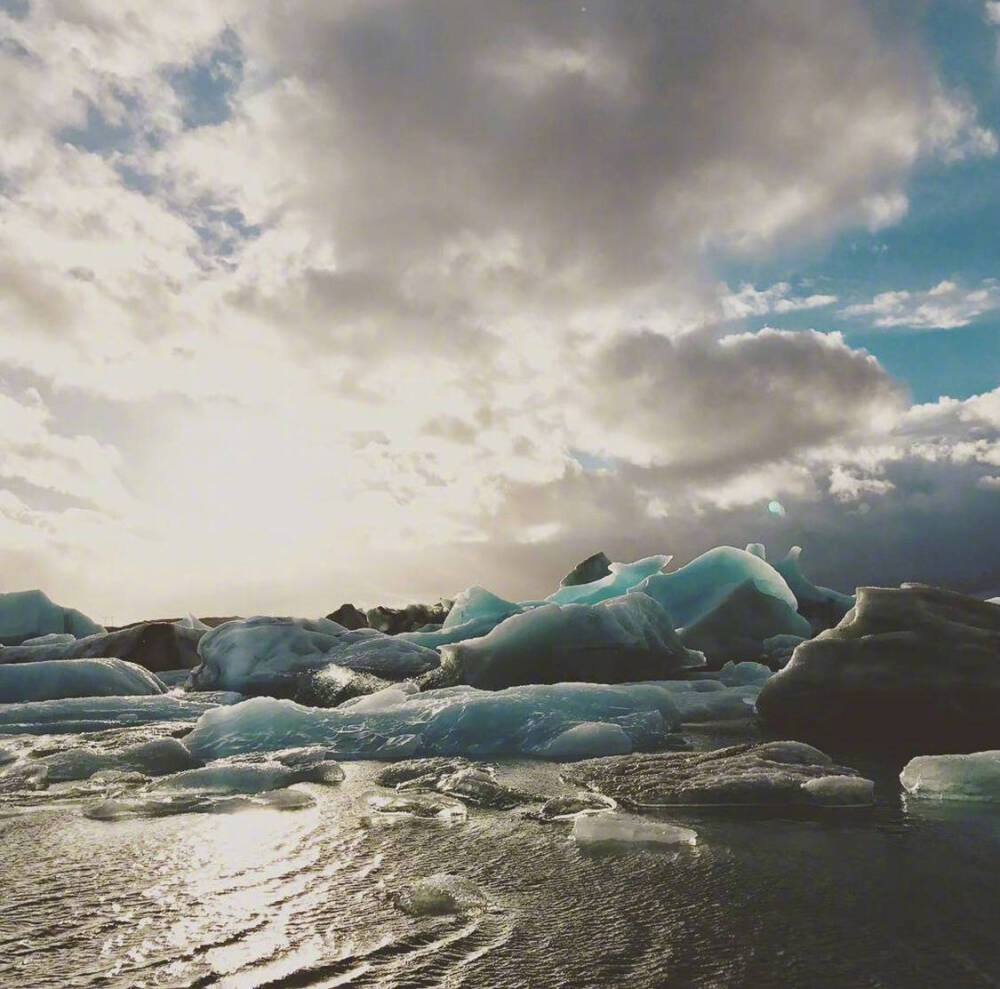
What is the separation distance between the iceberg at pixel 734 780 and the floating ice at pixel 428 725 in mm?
1069

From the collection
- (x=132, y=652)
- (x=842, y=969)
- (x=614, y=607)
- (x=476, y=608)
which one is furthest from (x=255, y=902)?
(x=132, y=652)

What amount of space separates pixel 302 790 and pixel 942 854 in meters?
2.61

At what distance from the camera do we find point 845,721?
19.8 ft

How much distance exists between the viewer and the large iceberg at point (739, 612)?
14.2 m

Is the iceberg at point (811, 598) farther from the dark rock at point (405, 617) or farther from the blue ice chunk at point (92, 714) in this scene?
the blue ice chunk at point (92, 714)

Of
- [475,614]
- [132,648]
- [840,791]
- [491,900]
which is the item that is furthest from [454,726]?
[132,648]

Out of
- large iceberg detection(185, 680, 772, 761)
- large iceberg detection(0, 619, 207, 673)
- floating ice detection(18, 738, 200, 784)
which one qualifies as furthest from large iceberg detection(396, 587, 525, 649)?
floating ice detection(18, 738, 200, 784)

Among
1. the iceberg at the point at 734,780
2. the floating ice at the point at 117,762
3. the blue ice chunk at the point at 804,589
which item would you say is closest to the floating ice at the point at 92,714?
the floating ice at the point at 117,762

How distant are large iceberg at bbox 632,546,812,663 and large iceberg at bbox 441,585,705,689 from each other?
8.58 ft

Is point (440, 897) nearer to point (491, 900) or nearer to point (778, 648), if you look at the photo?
point (491, 900)

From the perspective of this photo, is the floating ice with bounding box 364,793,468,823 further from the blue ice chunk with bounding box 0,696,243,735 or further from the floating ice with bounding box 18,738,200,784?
the blue ice chunk with bounding box 0,696,243,735

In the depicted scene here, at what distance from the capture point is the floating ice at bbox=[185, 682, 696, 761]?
5.30 m

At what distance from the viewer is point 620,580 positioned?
17.0m

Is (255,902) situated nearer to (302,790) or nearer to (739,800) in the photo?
(302,790)
